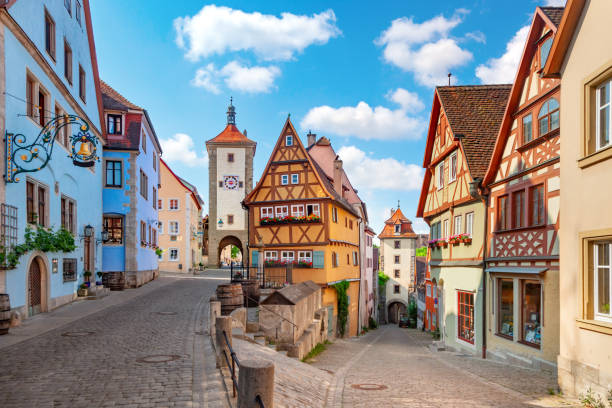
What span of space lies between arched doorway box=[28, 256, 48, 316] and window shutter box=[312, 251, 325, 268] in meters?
13.6

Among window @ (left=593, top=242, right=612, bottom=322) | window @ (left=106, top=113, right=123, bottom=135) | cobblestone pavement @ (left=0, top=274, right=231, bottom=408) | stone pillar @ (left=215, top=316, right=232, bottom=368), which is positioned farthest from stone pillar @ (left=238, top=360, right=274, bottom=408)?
window @ (left=106, top=113, right=123, bottom=135)

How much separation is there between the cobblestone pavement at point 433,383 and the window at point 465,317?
89 cm

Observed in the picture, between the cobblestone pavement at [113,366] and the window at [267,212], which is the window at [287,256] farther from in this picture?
the cobblestone pavement at [113,366]

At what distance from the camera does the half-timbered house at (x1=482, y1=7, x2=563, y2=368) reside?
1312 centimetres

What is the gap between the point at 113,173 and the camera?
2575 cm

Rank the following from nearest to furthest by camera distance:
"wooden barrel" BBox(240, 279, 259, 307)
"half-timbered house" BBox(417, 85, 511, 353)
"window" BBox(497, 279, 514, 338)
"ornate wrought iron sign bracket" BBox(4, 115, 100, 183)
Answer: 1. "ornate wrought iron sign bracket" BBox(4, 115, 100, 183)
2. "window" BBox(497, 279, 514, 338)
3. "half-timbered house" BBox(417, 85, 511, 353)
4. "wooden barrel" BBox(240, 279, 259, 307)

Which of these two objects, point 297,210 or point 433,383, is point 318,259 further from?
point 433,383

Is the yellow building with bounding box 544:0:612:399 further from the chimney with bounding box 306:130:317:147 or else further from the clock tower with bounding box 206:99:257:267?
the clock tower with bounding box 206:99:257:267

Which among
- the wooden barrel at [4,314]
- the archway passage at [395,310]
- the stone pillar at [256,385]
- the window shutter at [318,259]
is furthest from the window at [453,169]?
the archway passage at [395,310]

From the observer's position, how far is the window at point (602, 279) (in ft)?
30.1

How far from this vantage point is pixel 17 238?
43.6ft

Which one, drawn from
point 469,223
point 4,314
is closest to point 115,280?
point 4,314

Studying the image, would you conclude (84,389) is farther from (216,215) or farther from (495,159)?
(216,215)

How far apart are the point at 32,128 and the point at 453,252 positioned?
15.6 m
